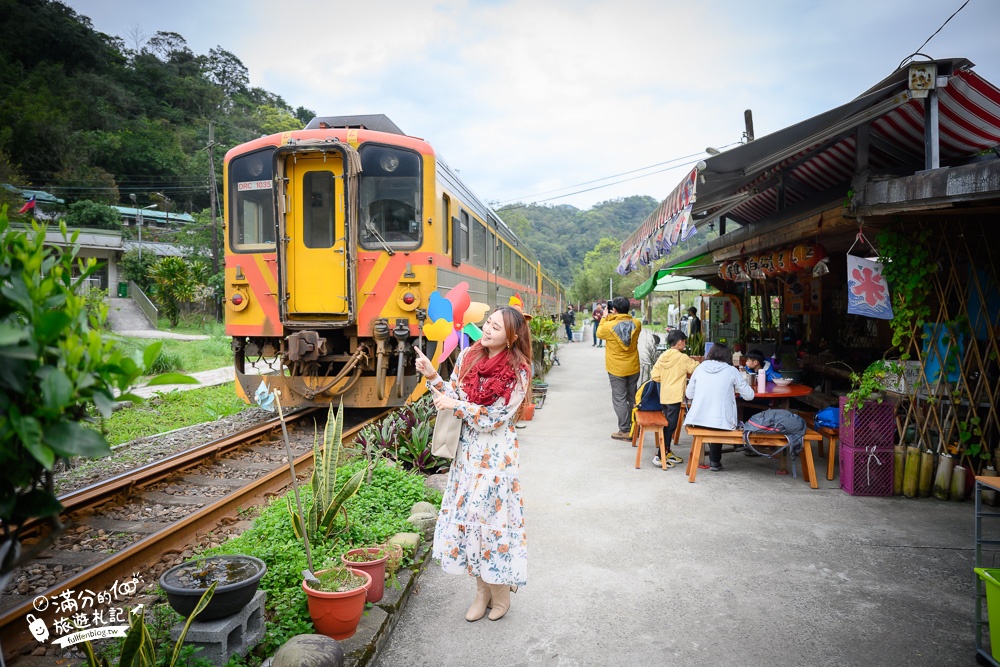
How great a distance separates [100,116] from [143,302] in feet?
67.9

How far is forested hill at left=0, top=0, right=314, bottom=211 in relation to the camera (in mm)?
35875

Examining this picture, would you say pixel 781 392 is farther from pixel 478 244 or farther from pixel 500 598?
pixel 478 244

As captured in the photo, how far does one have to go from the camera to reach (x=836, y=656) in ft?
9.64

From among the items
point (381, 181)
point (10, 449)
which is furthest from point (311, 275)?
point (10, 449)

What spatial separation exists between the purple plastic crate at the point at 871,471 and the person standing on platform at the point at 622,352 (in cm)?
255

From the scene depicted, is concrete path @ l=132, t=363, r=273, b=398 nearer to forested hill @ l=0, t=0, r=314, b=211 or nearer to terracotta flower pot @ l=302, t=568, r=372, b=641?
terracotta flower pot @ l=302, t=568, r=372, b=641

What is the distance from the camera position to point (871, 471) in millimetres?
5266

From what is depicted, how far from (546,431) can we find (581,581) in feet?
14.5

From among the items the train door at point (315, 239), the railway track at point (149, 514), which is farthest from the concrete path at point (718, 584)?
the train door at point (315, 239)

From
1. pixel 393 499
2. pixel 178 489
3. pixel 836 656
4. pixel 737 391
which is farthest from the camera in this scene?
pixel 737 391

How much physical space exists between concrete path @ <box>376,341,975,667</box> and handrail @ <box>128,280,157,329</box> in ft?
86.4

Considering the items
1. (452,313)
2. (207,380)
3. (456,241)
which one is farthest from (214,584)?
(207,380)

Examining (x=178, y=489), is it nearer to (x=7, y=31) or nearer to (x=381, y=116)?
(x=381, y=116)

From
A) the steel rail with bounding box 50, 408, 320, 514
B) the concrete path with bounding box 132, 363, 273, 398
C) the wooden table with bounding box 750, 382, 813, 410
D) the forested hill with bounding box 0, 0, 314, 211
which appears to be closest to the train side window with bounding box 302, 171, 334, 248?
the steel rail with bounding box 50, 408, 320, 514
